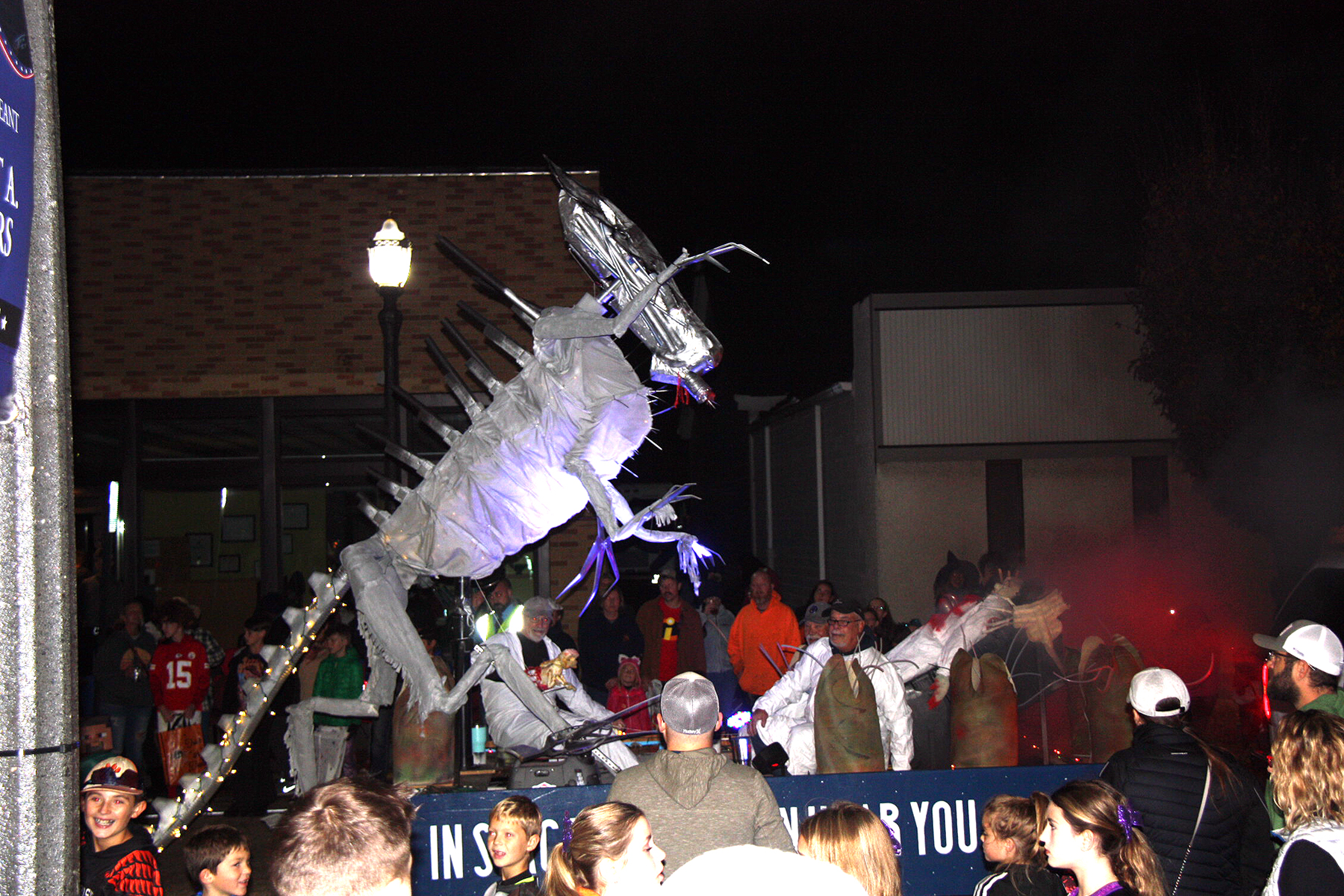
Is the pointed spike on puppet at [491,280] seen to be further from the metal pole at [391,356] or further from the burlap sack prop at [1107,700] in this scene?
the burlap sack prop at [1107,700]

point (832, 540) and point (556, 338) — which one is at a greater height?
point (556, 338)

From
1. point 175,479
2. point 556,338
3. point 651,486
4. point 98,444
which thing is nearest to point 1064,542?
point 651,486

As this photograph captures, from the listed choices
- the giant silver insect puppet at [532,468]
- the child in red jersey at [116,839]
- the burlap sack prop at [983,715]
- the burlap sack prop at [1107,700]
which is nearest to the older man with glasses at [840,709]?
the burlap sack prop at [983,715]

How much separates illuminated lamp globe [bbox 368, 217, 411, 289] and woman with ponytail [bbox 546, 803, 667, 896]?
549 cm

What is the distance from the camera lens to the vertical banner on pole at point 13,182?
7.58 ft

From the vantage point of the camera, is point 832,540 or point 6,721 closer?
point 6,721

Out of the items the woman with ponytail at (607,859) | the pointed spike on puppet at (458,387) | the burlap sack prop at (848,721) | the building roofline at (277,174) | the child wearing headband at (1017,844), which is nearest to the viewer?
the woman with ponytail at (607,859)

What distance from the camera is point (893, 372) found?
1280 centimetres

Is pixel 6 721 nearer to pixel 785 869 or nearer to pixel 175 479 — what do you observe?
pixel 785 869

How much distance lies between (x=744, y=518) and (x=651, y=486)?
10.4ft

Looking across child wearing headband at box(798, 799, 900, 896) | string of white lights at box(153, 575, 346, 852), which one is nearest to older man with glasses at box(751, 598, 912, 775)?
string of white lights at box(153, 575, 346, 852)

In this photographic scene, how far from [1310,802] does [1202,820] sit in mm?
824

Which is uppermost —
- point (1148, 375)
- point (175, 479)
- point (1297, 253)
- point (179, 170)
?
point (179, 170)

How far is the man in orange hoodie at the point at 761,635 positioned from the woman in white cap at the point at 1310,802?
5.59 m
